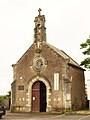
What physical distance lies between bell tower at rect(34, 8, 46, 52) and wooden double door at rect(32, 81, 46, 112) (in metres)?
4.46

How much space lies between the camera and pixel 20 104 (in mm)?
31500

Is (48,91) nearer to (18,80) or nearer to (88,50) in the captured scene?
(18,80)

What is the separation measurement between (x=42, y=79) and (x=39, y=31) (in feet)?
18.7

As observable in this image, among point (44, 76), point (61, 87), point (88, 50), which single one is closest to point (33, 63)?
point (44, 76)

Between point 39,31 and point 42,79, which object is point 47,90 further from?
point 39,31

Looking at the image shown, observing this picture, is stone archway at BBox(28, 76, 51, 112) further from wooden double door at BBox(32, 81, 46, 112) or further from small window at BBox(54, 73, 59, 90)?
small window at BBox(54, 73, 59, 90)

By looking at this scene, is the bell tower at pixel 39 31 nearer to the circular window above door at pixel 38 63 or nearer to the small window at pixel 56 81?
the circular window above door at pixel 38 63

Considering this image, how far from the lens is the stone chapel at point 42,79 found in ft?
98.2

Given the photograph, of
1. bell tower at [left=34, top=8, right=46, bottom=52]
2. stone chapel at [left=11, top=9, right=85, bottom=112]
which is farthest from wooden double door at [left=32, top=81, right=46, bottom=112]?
bell tower at [left=34, top=8, right=46, bottom=52]

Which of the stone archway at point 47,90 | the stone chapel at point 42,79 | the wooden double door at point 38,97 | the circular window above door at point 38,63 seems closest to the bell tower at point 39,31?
the stone chapel at point 42,79

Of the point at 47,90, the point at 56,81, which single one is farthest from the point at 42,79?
the point at 56,81

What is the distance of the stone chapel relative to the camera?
98.2ft

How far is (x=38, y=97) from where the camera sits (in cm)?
3109

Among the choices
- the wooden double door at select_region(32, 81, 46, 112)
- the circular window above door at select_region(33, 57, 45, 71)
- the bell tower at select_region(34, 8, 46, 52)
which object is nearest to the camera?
the wooden double door at select_region(32, 81, 46, 112)
